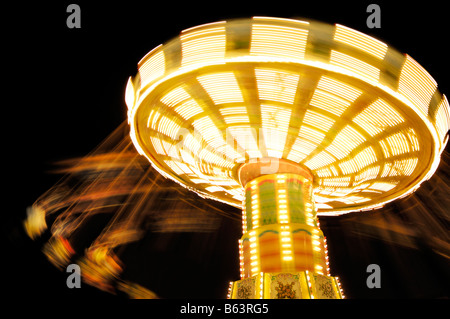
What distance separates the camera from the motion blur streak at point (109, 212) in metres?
12.9

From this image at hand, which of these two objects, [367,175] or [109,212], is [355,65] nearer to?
[367,175]

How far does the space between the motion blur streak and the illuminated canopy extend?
4.01 meters

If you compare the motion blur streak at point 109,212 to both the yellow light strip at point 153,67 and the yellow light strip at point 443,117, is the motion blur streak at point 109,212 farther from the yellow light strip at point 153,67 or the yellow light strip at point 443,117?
the yellow light strip at point 443,117

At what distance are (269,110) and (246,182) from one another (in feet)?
9.51

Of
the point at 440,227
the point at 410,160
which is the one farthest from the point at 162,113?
the point at 440,227

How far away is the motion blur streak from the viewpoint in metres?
12.9

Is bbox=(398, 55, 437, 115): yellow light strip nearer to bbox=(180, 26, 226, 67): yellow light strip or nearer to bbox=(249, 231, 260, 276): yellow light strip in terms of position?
bbox=(180, 26, 226, 67): yellow light strip

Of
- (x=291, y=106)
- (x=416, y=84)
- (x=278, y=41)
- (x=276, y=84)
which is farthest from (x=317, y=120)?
(x=278, y=41)

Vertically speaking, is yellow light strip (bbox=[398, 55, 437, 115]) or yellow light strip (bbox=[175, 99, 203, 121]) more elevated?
yellow light strip (bbox=[175, 99, 203, 121])

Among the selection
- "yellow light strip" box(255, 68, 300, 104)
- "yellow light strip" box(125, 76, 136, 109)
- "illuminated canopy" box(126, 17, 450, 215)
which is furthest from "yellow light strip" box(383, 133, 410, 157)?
"yellow light strip" box(125, 76, 136, 109)

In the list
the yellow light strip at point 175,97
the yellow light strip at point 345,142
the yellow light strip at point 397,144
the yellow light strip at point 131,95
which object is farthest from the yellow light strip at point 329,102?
the yellow light strip at point 131,95

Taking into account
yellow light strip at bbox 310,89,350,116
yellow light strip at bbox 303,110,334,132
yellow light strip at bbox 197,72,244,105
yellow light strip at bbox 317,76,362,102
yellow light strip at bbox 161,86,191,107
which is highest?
yellow light strip at bbox 161,86,191,107

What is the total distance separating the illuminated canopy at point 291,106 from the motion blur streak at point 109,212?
4.01 metres

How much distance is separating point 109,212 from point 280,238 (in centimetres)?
981
